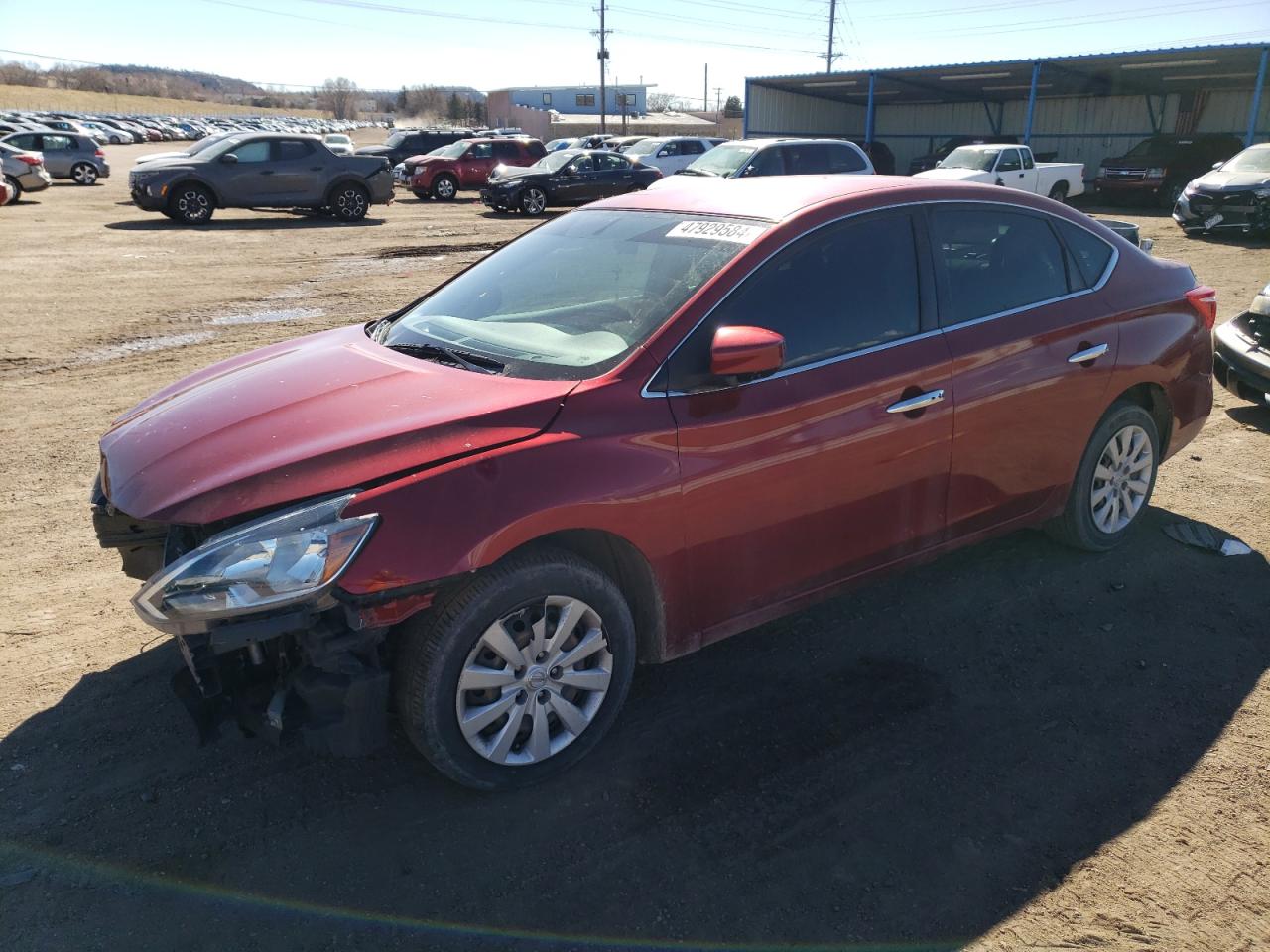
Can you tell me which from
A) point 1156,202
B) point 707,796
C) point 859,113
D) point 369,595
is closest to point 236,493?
point 369,595

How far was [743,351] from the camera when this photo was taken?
3.05m

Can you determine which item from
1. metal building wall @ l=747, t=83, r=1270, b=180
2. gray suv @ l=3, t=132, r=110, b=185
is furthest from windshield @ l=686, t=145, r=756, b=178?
gray suv @ l=3, t=132, r=110, b=185

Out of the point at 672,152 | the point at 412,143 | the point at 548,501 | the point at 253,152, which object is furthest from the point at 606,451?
the point at 412,143

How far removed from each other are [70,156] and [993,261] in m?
31.8

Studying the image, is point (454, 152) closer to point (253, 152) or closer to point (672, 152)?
point (672, 152)

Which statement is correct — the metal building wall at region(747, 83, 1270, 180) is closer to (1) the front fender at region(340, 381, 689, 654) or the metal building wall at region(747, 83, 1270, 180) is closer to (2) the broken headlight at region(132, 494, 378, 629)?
(1) the front fender at region(340, 381, 689, 654)

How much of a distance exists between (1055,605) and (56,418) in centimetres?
650

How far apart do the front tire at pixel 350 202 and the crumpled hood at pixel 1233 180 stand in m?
16.6

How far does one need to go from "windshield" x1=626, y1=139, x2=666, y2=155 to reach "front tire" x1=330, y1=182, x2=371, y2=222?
9583 mm

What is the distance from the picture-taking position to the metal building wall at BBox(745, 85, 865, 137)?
38.4m

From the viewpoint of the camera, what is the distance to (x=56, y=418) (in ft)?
22.1

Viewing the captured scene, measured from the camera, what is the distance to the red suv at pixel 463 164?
2598 cm

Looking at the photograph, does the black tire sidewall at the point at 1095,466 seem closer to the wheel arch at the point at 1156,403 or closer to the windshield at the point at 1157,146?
the wheel arch at the point at 1156,403

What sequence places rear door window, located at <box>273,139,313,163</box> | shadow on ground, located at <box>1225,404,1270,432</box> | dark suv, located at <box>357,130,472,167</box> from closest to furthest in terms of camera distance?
shadow on ground, located at <box>1225,404,1270,432</box> → rear door window, located at <box>273,139,313,163</box> → dark suv, located at <box>357,130,472,167</box>
